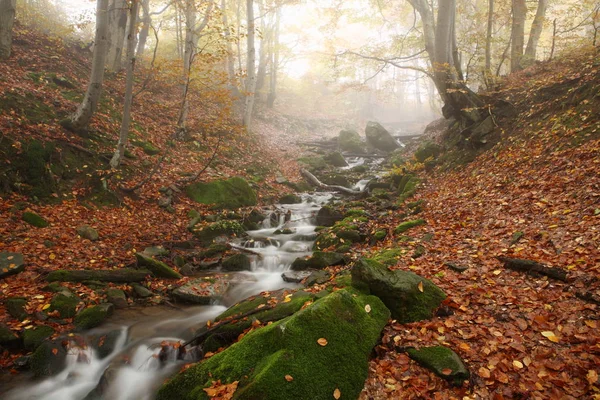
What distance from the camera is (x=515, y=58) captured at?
14.5 meters

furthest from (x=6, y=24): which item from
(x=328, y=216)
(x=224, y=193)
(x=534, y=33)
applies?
(x=534, y=33)

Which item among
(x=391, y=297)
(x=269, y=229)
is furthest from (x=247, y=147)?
(x=391, y=297)

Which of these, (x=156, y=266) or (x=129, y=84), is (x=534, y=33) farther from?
(x=156, y=266)

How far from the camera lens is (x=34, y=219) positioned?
22.7 ft

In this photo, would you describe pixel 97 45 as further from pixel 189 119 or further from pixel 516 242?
pixel 516 242

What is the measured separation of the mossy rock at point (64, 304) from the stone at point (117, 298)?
528 millimetres

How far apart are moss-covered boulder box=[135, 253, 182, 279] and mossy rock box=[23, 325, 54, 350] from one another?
2253 mm

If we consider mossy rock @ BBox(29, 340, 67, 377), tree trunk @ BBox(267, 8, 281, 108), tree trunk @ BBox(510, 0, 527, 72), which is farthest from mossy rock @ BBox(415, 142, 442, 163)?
tree trunk @ BBox(267, 8, 281, 108)

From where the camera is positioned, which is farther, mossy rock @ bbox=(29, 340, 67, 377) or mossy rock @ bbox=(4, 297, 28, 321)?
mossy rock @ bbox=(4, 297, 28, 321)

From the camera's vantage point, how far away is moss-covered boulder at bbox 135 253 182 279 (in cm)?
697

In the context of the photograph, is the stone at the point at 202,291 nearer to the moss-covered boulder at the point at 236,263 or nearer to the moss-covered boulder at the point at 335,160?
the moss-covered boulder at the point at 236,263

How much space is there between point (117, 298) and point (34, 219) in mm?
2865

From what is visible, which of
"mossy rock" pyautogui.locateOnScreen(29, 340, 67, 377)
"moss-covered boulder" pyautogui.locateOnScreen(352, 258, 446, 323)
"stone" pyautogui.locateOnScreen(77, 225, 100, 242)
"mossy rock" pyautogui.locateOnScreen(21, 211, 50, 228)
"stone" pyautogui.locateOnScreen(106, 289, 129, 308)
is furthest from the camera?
"stone" pyautogui.locateOnScreen(77, 225, 100, 242)

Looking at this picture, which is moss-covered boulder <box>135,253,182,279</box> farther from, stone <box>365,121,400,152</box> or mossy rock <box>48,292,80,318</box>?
stone <box>365,121,400,152</box>
